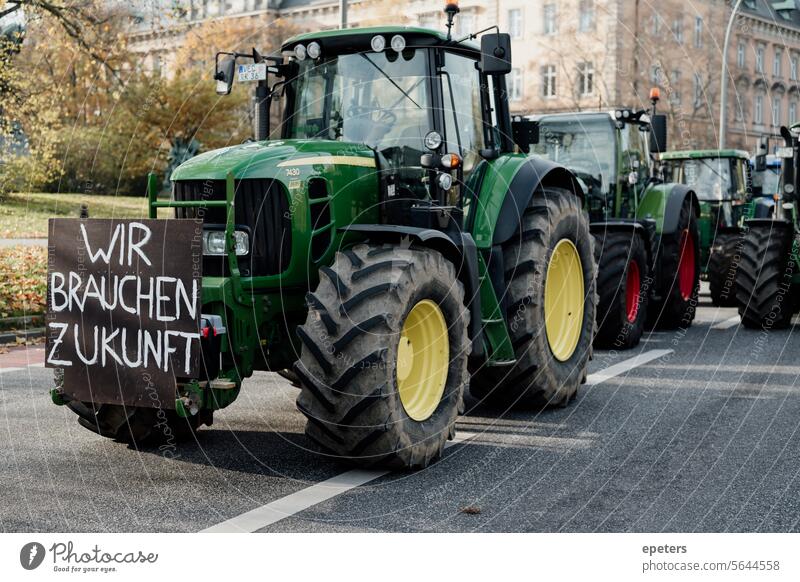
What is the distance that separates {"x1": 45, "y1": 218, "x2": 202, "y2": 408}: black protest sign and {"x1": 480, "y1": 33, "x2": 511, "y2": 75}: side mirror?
2398mm

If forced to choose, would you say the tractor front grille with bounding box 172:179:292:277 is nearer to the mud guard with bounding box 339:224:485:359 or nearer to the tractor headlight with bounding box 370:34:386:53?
the mud guard with bounding box 339:224:485:359

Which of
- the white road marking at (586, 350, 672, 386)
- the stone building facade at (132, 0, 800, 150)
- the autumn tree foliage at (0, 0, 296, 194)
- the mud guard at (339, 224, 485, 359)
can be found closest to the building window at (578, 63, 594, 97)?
the stone building facade at (132, 0, 800, 150)

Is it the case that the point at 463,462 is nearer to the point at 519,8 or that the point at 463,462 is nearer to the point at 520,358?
the point at 520,358

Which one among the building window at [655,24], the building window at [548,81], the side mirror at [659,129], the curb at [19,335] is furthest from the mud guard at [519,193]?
the building window at [548,81]

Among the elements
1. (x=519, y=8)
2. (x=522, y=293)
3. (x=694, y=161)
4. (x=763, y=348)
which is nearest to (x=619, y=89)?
(x=519, y=8)

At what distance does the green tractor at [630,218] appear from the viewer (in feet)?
39.1

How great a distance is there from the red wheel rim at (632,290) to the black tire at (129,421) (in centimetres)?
679

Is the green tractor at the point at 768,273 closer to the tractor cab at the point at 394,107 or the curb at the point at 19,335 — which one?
the tractor cab at the point at 394,107

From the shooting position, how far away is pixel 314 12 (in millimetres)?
51656

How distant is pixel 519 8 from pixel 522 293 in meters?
32.2

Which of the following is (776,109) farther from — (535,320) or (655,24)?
(535,320)

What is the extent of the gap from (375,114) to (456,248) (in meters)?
1.20

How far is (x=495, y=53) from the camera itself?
7168 millimetres

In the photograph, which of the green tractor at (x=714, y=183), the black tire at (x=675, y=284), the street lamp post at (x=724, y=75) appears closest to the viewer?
the black tire at (x=675, y=284)
